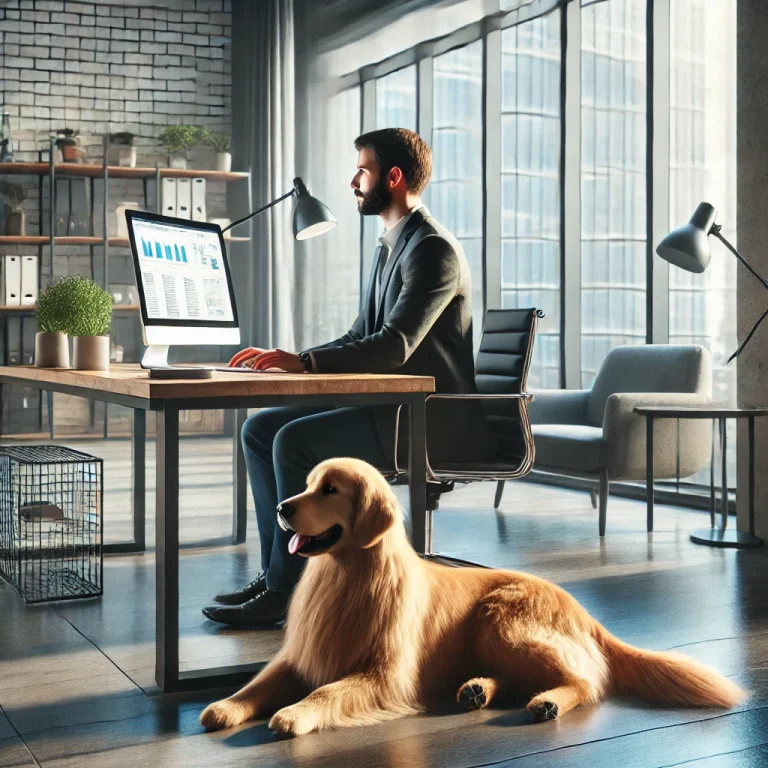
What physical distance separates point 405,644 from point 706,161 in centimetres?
366

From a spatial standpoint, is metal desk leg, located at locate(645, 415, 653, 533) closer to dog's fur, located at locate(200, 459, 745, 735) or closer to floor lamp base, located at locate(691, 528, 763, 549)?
floor lamp base, located at locate(691, 528, 763, 549)

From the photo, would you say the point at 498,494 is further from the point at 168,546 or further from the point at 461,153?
the point at 168,546

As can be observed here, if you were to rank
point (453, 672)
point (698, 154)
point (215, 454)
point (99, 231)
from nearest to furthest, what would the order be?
point (453, 672) → point (698, 154) → point (215, 454) → point (99, 231)

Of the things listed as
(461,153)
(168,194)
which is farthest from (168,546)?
(168,194)

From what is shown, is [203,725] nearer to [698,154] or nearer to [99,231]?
[698,154]

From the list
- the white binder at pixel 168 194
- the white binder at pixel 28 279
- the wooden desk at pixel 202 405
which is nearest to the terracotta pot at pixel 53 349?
the wooden desk at pixel 202 405

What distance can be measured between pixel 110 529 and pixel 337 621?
7.65 feet

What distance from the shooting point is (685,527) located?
4203 mm

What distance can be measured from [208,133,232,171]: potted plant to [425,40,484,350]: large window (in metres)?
1.63

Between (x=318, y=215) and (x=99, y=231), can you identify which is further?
(x=99, y=231)

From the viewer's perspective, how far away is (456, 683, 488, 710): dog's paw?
77.5 inches

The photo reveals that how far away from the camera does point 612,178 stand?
17.8 ft

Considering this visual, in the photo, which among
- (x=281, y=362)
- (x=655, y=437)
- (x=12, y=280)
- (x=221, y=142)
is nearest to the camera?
(x=281, y=362)

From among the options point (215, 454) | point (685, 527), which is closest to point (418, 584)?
point (685, 527)
